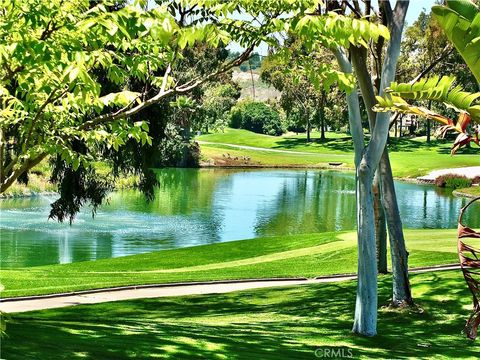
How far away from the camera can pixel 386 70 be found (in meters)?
9.71

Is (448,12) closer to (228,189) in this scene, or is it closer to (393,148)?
(228,189)

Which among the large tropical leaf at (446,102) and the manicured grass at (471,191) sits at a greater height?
the large tropical leaf at (446,102)

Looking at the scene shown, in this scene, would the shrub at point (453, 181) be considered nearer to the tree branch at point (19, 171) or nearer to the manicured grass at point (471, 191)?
the manicured grass at point (471, 191)

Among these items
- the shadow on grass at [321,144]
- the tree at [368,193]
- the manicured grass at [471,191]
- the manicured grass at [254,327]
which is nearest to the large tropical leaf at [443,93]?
the tree at [368,193]

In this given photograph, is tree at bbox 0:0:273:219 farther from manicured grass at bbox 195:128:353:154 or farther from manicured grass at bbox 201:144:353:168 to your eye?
manicured grass at bbox 195:128:353:154

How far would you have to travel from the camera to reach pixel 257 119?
10988 centimetres

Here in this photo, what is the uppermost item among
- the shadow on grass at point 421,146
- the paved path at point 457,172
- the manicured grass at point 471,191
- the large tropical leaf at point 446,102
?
the shadow on grass at point 421,146

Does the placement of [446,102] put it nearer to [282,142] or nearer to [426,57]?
[426,57]

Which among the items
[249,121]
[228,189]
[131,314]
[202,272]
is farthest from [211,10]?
[249,121]

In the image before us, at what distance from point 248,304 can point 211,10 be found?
6.62 metres

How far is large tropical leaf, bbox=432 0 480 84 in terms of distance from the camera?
229 inches

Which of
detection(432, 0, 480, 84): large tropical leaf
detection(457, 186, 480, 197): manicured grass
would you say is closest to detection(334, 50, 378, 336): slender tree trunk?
detection(432, 0, 480, 84): large tropical leaf

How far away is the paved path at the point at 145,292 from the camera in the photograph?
13.5m

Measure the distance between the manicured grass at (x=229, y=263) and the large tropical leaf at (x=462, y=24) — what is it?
10.8 metres
